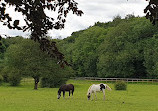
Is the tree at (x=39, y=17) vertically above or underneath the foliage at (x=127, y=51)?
underneath

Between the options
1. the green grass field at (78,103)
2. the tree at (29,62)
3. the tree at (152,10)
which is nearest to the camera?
the tree at (152,10)

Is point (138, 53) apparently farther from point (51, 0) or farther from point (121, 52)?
point (51, 0)

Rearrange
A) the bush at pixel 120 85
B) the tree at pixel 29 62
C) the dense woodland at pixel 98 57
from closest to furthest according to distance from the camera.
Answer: the bush at pixel 120 85 → the tree at pixel 29 62 → the dense woodland at pixel 98 57

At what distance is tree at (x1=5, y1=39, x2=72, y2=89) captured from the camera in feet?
138

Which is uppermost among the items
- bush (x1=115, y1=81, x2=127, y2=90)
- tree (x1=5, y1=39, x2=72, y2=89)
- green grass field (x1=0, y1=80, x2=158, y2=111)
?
tree (x1=5, y1=39, x2=72, y2=89)

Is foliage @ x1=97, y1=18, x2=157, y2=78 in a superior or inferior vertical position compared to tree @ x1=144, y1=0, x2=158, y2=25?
superior

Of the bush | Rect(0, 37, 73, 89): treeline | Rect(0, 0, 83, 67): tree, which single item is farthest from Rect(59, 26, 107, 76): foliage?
Rect(0, 0, 83, 67): tree

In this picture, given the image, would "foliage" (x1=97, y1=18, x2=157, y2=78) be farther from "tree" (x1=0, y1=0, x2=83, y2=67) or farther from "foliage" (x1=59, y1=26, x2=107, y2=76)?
"tree" (x1=0, y1=0, x2=83, y2=67)

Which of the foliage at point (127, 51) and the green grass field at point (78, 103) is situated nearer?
the green grass field at point (78, 103)

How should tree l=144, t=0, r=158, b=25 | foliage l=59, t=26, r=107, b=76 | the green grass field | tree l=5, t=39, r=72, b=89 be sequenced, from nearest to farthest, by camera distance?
tree l=144, t=0, r=158, b=25 → the green grass field → tree l=5, t=39, r=72, b=89 → foliage l=59, t=26, r=107, b=76

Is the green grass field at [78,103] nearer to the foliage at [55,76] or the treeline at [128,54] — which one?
the foliage at [55,76]

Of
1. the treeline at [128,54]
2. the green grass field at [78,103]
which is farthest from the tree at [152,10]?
the treeline at [128,54]

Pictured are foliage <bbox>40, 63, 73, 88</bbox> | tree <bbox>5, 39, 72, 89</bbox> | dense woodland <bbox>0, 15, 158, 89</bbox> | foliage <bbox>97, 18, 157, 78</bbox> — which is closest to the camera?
tree <bbox>5, 39, 72, 89</bbox>

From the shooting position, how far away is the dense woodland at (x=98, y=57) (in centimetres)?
4309
